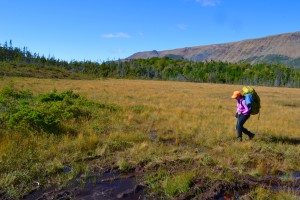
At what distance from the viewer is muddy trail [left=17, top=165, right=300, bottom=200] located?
556cm

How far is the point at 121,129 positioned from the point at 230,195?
6.31 metres

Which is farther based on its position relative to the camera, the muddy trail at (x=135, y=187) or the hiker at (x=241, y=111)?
the hiker at (x=241, y=111)

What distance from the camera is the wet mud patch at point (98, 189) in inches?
218

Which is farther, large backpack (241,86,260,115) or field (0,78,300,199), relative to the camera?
large backpack (241,86,260,115)

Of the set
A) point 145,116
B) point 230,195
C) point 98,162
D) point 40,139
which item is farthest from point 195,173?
point 145,116

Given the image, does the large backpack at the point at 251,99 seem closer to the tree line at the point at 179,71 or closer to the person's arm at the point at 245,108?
the person's arm at the point at 245,108

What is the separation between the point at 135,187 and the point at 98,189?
29.4 inches

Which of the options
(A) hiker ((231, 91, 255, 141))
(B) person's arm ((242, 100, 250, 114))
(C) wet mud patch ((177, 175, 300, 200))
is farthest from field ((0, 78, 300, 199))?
(B) person's arm ((242, 100, 250, 114))

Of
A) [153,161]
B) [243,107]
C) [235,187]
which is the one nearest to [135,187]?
[153,161]

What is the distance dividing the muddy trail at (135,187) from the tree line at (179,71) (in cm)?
10454

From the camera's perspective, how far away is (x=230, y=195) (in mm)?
5715

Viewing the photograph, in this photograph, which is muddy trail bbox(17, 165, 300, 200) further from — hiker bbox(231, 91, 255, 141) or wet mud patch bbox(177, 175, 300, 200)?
hiker bbox(231, 91, 255, 141)

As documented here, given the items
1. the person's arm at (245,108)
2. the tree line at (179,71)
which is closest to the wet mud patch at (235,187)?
the person's arm at (245,108)

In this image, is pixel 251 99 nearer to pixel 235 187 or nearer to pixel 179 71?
pixel 235 187
